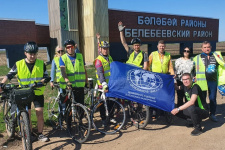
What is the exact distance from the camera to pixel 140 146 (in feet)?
13.0

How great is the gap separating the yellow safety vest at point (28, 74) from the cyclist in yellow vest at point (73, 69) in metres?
0.46

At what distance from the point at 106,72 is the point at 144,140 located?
1815mm

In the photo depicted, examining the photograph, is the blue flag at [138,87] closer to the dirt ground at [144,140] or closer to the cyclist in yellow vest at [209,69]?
the dirt ground at [144,140]

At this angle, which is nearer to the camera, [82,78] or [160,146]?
[160,146]

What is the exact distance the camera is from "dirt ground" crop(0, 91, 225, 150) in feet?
13.0

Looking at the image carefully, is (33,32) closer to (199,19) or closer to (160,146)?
(160,146)

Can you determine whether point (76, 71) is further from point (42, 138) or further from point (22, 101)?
point (42, 138)

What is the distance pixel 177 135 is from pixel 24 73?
141 inches

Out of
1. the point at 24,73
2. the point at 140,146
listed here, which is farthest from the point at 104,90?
the point at 24,73

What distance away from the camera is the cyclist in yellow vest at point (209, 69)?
5.03 metres

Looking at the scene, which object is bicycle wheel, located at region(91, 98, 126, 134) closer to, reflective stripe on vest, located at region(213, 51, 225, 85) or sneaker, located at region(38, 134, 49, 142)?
sneaker, located at region(38, 134, 49, 142)

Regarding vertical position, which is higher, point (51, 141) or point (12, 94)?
point (12, 94)

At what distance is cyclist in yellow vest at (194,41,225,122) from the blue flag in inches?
43.4

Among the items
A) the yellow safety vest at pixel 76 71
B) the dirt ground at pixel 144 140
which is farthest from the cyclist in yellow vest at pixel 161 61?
the yellow safety vest at pixel 76 71
